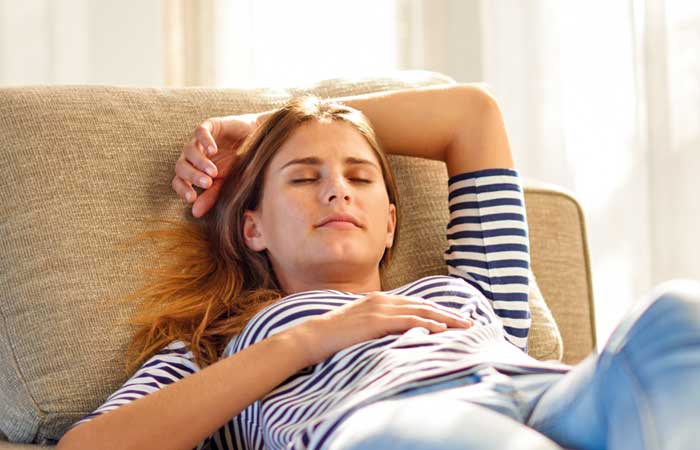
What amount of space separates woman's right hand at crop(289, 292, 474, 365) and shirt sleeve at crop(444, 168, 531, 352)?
9.9 inches

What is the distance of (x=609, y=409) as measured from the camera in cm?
91

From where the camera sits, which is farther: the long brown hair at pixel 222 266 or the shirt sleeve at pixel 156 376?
the long brown hair at pixel 222 266

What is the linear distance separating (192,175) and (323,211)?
0.69ft

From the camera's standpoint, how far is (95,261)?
4.69ft

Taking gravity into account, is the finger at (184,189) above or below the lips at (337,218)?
above

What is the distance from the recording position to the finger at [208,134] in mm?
1492

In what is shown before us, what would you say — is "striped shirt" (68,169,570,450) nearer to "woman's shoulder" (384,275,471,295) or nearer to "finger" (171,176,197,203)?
"woman's shoulder" (384,275,471,295)

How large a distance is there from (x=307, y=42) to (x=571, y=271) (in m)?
1.30

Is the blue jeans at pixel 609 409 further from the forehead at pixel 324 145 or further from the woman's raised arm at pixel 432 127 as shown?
the woman's raised arm at pixel 432 127

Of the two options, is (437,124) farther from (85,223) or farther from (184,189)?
(85,223)

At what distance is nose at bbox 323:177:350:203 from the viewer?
4.69 feet

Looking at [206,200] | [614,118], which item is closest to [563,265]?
[206,200]

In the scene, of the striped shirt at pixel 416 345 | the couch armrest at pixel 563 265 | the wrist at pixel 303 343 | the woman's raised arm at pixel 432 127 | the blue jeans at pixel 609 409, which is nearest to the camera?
the blue jeans at pixel 609 409

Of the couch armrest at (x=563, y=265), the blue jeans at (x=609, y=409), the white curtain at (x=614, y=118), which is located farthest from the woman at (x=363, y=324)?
the white curtain at (x=614, y=118)
